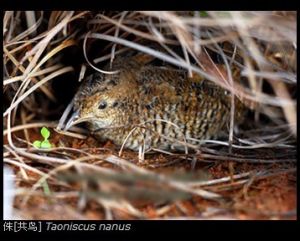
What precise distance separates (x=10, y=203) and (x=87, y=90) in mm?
765

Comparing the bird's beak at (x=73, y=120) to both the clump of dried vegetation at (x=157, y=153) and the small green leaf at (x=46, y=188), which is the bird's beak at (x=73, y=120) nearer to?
the clump of dried vegetation at (x=157, y=153)

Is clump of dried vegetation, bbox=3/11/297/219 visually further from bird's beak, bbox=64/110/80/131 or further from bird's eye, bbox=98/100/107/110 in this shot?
bird's eye, bbox=98/100/107/110

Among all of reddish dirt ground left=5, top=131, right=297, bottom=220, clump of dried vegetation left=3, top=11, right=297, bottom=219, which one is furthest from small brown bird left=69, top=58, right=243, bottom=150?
reddish dirt ground left=5, top=131, right=297, bottom=220

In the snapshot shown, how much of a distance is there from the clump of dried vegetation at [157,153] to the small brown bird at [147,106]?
101 mm

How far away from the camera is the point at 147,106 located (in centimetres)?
237

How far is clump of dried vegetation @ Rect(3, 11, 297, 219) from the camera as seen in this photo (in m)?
1.66

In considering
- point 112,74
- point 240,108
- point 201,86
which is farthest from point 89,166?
point 240,108

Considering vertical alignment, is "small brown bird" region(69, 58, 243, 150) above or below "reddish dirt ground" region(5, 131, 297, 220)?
above

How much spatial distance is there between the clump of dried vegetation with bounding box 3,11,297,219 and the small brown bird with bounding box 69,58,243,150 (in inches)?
4.0

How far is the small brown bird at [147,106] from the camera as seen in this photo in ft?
7.55

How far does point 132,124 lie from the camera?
2348mm
